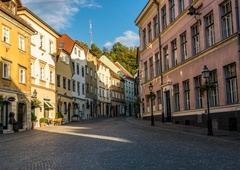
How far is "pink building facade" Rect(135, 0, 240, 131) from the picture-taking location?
18.8 metres

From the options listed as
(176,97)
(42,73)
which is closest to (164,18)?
(176,97)

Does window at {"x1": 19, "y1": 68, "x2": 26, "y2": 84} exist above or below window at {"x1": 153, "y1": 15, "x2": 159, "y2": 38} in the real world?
below

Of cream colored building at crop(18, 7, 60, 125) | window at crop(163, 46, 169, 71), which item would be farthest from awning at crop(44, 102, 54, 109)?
window at crop(163, 46, 169, 71)

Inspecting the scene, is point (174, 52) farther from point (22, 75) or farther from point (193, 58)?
point (22, 75)

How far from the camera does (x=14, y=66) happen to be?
28781 millimetres

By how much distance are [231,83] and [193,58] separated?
536 cm

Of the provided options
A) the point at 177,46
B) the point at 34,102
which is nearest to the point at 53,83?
the point at 34,102

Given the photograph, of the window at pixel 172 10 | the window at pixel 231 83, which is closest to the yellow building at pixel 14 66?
the window at pixel 172 10

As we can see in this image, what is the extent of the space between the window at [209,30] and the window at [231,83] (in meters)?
2.75

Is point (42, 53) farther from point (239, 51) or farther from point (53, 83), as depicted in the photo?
point (239, 51)

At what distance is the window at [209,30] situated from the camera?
69.9ft

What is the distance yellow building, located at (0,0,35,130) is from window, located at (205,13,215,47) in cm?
1558

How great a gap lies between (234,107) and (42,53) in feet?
80.0

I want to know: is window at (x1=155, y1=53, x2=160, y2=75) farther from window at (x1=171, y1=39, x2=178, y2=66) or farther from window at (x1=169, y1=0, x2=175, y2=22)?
window at (x1=169, y1=0, x2=175, y2=22)
